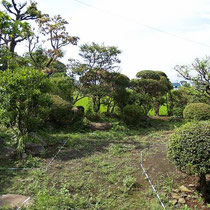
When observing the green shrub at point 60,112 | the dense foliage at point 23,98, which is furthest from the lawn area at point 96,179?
the green shrub at point 60,112

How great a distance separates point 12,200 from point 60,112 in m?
4.90

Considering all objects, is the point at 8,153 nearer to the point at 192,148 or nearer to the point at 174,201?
the point at 174,201

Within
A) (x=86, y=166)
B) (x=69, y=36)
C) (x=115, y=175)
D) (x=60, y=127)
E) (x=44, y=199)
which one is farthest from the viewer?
(x=69, y=36)

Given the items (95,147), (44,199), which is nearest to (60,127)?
(95,147)

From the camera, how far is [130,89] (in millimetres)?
11930

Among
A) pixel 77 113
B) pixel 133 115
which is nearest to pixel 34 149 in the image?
pixel 77 113

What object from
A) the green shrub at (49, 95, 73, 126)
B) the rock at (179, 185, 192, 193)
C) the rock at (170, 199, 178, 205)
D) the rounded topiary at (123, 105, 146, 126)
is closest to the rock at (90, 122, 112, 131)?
the green shrub at (49, 95, 73, 126)

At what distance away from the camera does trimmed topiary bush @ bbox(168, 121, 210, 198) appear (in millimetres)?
3404

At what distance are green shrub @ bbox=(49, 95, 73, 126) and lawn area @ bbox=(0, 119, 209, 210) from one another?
1.88m

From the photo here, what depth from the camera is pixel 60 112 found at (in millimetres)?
8250

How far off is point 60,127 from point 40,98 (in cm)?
262

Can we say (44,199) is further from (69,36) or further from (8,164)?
(69,36)

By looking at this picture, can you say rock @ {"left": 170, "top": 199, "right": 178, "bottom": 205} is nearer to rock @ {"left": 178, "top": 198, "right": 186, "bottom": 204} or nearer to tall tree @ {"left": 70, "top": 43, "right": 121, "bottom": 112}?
rock @ {"left": 178, "top": 198, "right": 186, "bottom": 204}

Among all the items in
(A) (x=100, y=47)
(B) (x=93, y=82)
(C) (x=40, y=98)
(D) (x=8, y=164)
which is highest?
(A) (x=100, y=47)
